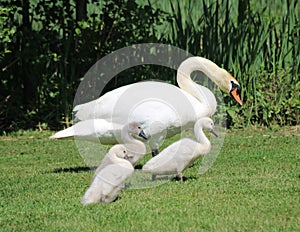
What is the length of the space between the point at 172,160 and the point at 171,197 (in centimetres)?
53

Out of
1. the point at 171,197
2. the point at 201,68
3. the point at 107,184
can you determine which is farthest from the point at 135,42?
the point at 107,184

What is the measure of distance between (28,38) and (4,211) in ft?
16.3

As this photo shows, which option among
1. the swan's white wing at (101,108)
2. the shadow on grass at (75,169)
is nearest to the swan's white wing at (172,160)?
the swan's white wing at (101,108)

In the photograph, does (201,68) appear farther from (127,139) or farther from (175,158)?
(175,158)

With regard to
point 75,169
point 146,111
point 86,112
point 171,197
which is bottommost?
point 75,169

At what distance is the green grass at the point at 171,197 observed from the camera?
496 centimetres

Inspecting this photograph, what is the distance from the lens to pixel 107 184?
5.43 m

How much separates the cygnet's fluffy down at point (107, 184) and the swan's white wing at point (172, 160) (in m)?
0.51

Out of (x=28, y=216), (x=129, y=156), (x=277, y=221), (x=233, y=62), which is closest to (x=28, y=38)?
(x=233, y=62)

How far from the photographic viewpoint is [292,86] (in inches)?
391

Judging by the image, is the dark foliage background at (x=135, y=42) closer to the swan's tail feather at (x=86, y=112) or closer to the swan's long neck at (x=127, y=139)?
the swan's tail feather at (x=86, y=112)

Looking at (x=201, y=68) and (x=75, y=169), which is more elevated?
(x=201, y=68)

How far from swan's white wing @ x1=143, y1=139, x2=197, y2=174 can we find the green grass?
150 mm

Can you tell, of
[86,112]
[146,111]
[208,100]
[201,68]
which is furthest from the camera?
[201,68]
